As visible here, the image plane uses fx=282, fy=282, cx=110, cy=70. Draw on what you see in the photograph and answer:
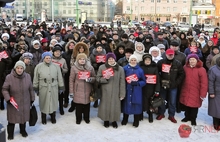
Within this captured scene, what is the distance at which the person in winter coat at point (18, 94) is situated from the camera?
4.74m

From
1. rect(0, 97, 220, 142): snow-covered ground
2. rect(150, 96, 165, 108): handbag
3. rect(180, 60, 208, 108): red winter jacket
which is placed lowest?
rect(0, 97, 220, 142): snow-covered ground

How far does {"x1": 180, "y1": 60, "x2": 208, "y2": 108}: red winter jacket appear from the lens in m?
5.49

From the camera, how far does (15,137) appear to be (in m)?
5.05

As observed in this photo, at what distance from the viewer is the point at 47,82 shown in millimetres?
5453

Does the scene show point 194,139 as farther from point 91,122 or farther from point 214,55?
point 214,55

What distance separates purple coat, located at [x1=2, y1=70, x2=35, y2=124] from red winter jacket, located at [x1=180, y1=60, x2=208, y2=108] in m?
3.02

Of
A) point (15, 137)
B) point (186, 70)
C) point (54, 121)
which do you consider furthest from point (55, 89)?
point (186, 70)

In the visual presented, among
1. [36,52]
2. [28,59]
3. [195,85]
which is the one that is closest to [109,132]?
[195,85]

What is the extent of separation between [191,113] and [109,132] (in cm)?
178

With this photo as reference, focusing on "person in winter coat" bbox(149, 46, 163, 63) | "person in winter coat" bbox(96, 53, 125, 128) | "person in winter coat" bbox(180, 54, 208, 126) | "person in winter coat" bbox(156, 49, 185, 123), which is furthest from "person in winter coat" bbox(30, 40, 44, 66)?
"person in winter coat" bbox(180, 54, 208, 126)

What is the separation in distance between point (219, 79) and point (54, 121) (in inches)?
133

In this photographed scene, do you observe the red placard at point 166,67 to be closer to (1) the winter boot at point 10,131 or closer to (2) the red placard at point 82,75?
(2) the red placard at point 82,75

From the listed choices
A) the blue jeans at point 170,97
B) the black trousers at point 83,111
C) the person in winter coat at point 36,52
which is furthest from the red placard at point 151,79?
the person in winter coat at point 36,52

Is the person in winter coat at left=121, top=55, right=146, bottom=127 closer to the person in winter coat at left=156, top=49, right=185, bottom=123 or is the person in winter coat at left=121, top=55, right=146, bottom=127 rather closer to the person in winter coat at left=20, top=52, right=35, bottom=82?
the person in winter coat at left=156, top=49, right=185, bottom=123
